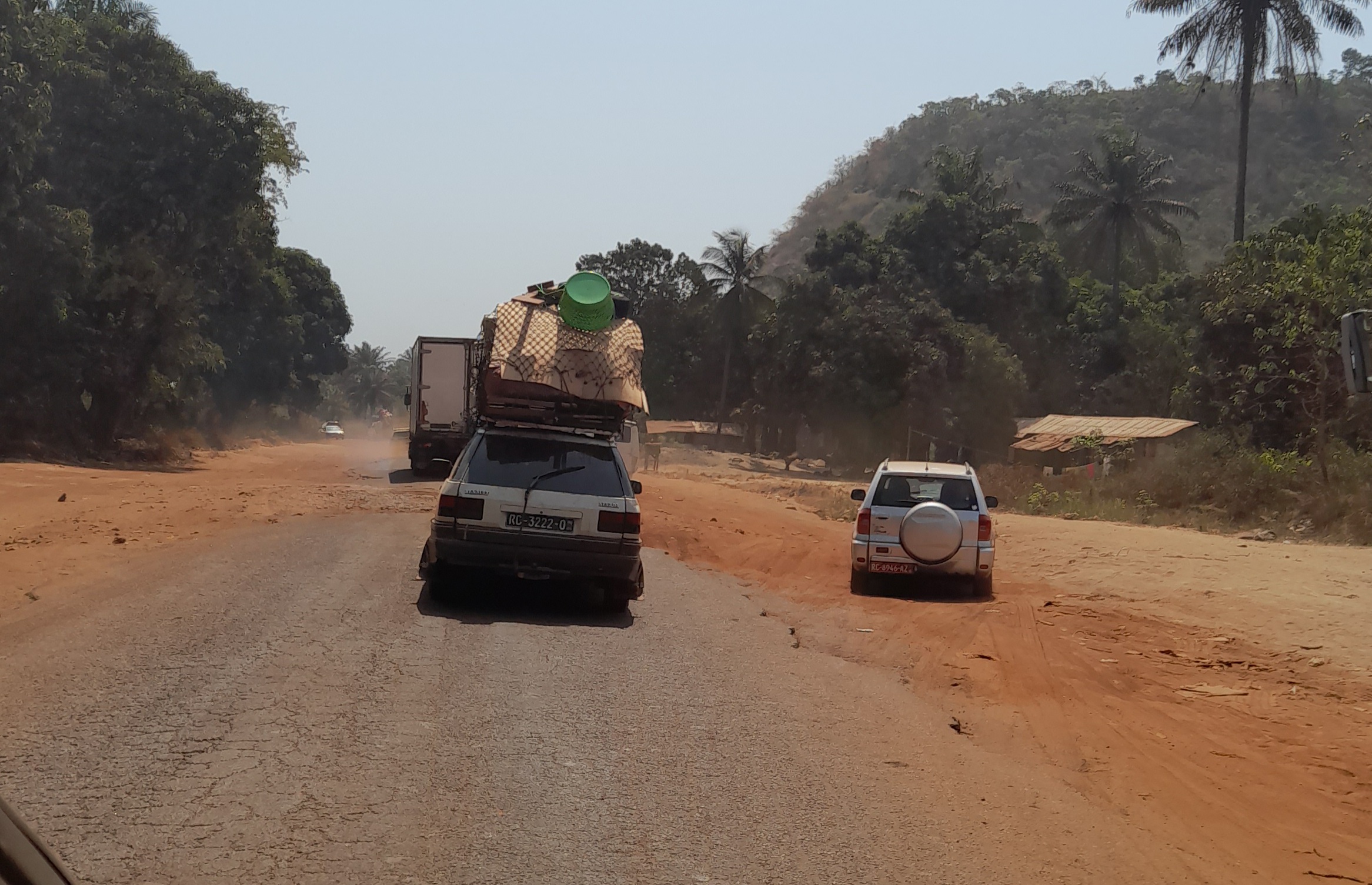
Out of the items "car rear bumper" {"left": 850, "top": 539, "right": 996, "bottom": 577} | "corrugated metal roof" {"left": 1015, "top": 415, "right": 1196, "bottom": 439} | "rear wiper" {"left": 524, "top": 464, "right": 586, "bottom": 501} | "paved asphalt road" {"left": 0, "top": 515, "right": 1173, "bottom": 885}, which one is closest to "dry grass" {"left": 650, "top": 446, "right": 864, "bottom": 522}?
"corrugated metal roof" {"left": 1015, "top": 415, "right": 1196, "bottom": 439}

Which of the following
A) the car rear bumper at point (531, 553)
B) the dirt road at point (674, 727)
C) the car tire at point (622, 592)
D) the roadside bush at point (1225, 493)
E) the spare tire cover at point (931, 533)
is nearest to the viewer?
the dirt road at point (674, 727)

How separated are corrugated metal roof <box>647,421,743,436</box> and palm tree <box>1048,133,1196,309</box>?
20561mm

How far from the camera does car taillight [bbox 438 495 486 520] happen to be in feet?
35.5

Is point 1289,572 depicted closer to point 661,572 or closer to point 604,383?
point 661,572

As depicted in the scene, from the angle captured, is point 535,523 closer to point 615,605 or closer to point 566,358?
point 615,605

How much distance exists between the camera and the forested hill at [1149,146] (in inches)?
4060

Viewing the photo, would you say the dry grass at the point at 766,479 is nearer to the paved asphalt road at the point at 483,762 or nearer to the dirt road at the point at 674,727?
the dirt road at the point at 674,727

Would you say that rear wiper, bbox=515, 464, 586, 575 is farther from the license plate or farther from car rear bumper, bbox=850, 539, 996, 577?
car rear bumper, bbox=850, 539, 996, 577

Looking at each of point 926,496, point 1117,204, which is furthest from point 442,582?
point 1117,204

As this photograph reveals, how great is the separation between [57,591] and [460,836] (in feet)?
25.1

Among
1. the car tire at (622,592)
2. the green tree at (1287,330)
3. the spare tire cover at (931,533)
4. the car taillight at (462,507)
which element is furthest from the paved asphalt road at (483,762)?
the green tree at (1287,330)

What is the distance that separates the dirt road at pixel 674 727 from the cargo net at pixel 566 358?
7.73 feet

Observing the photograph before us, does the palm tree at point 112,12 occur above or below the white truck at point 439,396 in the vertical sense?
above

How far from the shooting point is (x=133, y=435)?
3753 centimetres
